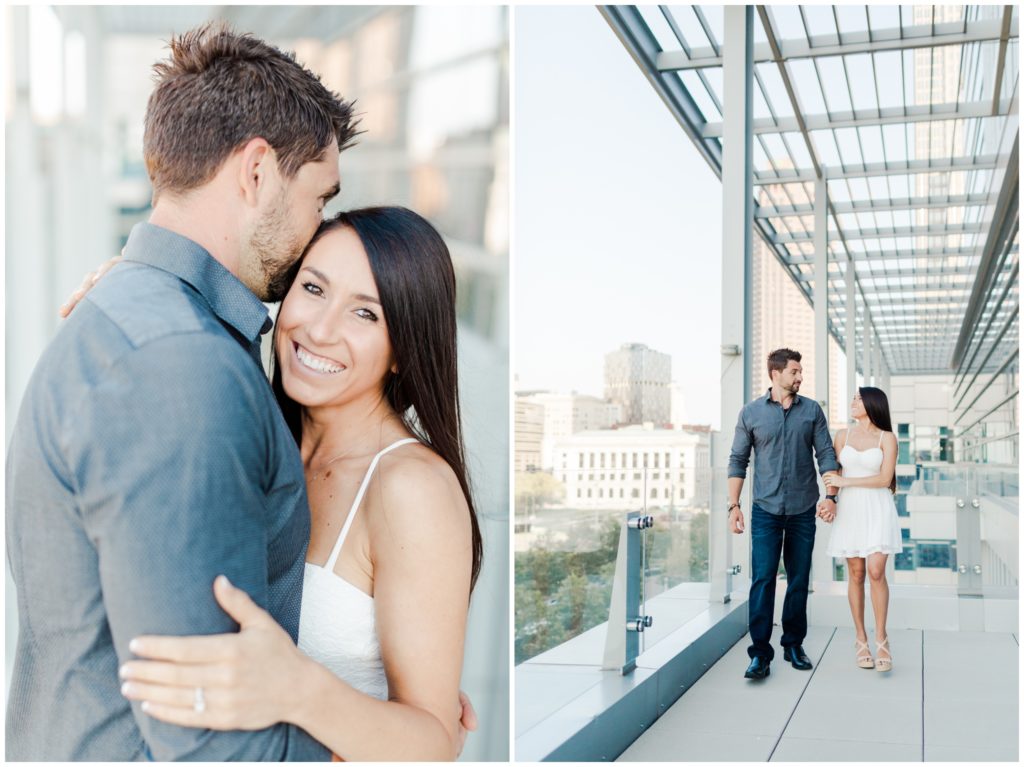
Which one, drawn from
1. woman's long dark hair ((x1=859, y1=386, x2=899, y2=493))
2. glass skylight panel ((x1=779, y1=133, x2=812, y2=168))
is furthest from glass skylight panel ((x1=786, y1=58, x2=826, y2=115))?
woman's long dark hair ((x1=859, y1=386, x2=899, y2=493))

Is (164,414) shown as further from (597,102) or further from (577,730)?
(597,102)

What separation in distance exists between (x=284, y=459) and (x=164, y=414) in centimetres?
18

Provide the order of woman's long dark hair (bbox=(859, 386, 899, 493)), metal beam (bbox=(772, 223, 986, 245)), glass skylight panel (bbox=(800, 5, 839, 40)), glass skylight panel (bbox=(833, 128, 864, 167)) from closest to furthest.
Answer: woman's long dark hair (bbox=(859, 386, 899, 493)) < glass skylight panel (bbox=(800, 5, 839, 40)) < glass skylight panel (bbox=(833, 128, 864, 167)) < metal beam (bbox=(772, 223, 986, 245))

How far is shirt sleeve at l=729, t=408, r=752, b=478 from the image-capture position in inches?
226

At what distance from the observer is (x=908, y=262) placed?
17.5 metres

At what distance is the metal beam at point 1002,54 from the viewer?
7.15 meters

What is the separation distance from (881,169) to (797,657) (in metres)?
7.64

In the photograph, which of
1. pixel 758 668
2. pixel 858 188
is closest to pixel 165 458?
pixel 758 668

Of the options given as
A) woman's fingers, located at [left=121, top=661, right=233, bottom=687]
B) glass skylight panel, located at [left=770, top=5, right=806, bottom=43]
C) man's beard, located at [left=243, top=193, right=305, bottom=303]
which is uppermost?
glass skylight panel, located at [left=770, top=5, right=806, bottom=43]

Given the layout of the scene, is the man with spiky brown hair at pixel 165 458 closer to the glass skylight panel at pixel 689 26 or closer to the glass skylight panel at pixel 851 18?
the glass skylight panel at pixel 689 26

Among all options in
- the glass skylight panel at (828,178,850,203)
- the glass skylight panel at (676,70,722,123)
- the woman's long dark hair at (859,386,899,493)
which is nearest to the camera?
the woman's long dark hair at (859,386,899,493)

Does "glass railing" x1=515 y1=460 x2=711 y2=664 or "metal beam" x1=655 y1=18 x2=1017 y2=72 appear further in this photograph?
"metal beam" x1=655 y1=18 x2=1017 y2=72

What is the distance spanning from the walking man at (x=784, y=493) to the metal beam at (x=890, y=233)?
9.38m

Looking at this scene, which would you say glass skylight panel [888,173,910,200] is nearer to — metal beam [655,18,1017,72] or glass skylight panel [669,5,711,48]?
metal beam [655,18,1017,72]
